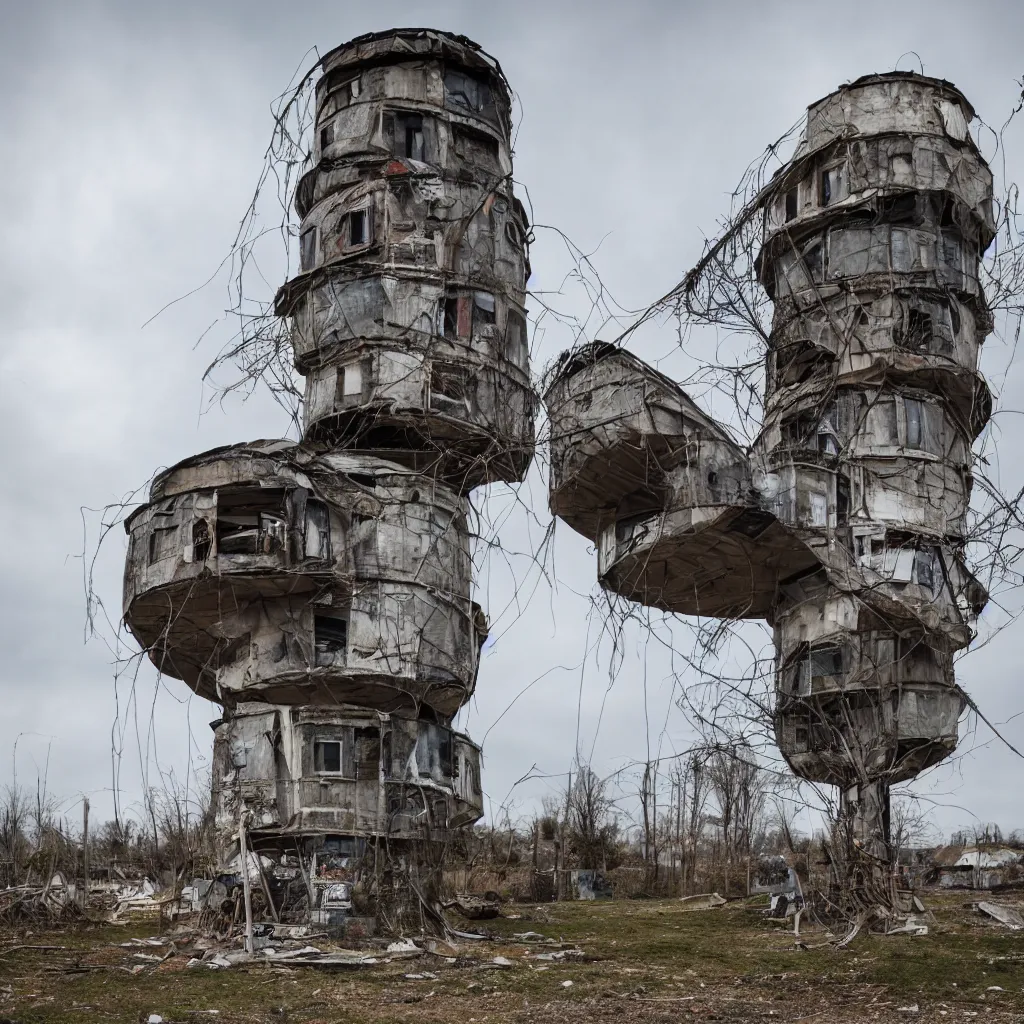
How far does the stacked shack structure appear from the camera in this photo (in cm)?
2766

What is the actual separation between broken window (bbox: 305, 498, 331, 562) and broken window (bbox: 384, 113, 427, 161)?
27.7ft

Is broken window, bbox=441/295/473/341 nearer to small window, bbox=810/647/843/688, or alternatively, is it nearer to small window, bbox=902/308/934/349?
small window, bbox=902/308/934/349

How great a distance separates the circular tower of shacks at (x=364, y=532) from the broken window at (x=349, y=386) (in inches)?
2.3

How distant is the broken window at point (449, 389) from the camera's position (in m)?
30.0

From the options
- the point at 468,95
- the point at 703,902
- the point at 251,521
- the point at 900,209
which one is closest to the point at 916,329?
the point at 900,209

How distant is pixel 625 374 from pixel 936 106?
11573mm

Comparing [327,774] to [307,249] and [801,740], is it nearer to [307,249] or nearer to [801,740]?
[801,740]

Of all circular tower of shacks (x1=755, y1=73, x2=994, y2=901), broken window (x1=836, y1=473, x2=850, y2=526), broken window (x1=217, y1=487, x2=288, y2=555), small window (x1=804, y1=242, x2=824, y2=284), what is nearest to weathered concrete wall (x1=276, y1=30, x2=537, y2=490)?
broken window (x1=217, y1=487, x2=288, y2=555)

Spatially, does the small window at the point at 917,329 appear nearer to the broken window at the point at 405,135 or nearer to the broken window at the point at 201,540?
the broken window at the point at 405,135

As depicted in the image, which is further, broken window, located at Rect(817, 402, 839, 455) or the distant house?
the distant house

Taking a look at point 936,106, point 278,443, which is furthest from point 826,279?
point 278,443

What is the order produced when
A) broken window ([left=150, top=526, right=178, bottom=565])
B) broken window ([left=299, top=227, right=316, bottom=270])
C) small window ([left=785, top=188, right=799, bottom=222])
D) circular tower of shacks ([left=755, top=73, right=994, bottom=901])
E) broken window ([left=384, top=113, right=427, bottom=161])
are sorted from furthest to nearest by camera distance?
small window ([left=785, top=188, right=799, bottom=222]) < broken window ([left=384, top=113, right=427, bottom=161]) < broken window ([left=299, top=227, right=316, bottom=270]) < circular tower of shacks ([left=755, top=73, right=994, bottom=901]) < broken window ([left=150, top=526, right=178, bottom=565])

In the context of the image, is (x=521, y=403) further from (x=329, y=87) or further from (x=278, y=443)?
(x=329, y=87)

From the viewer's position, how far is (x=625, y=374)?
27.1m
